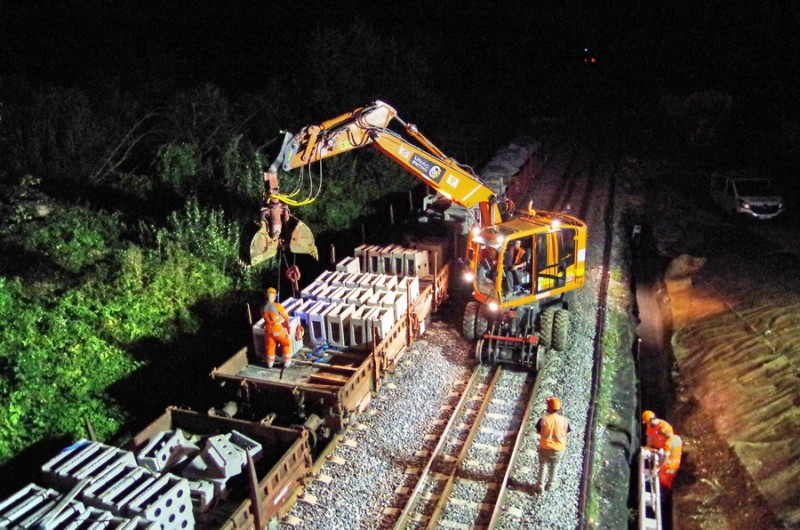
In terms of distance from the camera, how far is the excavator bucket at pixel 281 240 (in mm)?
8969

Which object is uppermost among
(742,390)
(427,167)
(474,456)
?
(427,167)

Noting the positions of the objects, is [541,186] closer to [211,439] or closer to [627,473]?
[627,473]

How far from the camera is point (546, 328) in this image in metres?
12.1

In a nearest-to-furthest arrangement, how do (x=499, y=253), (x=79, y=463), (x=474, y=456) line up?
(x=79, y=463) < (x=474, y=456) < (x=499, y=253)

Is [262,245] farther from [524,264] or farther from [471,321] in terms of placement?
[524,264]

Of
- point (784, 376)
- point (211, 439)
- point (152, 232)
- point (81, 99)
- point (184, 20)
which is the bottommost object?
point (784, 376)

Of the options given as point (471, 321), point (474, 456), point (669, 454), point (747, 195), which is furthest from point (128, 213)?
point (747, 195)

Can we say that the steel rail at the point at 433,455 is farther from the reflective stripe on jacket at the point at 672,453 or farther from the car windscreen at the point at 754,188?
the car windscreen at the point at 754,188

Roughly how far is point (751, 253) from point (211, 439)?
1646cm

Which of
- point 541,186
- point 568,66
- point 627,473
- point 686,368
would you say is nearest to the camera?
point 627,473

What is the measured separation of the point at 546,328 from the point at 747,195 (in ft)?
43.6

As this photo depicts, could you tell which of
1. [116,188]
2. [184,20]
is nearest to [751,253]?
[116,188]

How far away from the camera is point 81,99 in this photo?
1833 centimetres

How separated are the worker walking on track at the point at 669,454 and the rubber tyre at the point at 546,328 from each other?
2.70 meters
